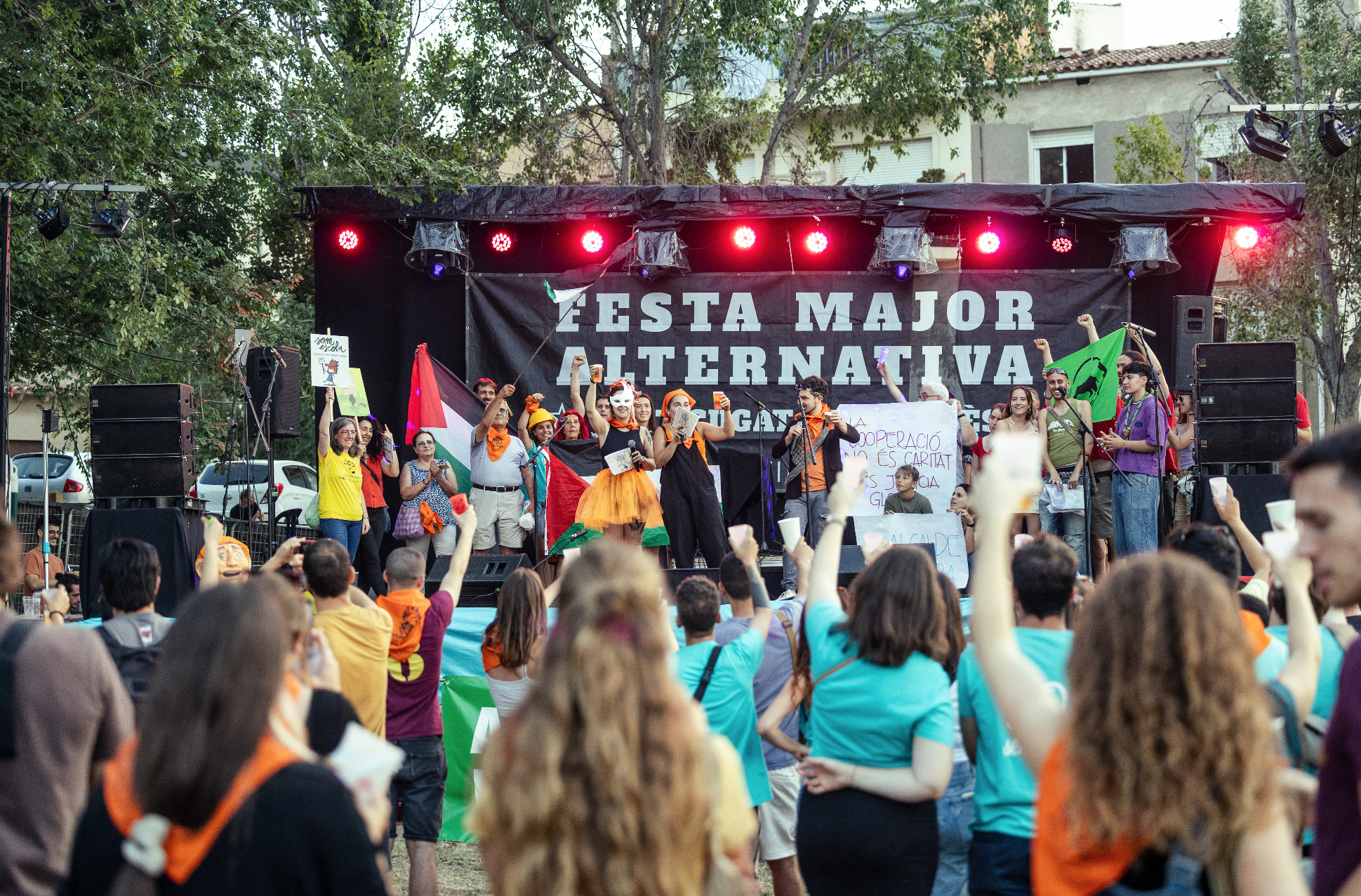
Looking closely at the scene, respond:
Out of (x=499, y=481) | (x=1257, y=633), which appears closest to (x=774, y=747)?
(x=1257, y=633)

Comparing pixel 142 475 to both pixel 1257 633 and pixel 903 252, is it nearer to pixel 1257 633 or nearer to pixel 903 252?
pixel 903 252

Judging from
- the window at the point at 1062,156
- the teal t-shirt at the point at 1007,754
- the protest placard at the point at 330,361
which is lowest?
the teal t-shirt at the point at 1007,754

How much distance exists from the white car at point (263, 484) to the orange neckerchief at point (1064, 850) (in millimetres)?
14957

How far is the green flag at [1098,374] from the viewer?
395 inches

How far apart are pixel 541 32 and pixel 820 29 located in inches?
155

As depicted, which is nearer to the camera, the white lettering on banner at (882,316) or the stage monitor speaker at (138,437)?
the stage monitor speaker at (138,437)

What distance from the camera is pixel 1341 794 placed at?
1.85m

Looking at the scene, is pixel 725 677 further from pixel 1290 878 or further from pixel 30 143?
pixel 30 143

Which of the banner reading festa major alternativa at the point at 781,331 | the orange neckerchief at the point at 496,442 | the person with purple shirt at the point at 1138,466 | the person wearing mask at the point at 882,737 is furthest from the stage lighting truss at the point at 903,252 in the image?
the person wearing mask at the point at 882,737

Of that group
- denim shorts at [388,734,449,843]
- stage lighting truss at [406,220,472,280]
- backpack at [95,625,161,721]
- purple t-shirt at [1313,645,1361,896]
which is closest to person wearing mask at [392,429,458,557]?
stage lighting truss at [406,220,472,280]

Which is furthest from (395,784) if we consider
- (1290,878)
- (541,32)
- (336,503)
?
(541,32)

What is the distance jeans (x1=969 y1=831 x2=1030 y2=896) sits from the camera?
9.22 feet

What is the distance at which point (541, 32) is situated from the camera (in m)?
15.3

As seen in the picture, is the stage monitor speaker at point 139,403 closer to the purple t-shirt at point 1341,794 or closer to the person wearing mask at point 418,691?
the person wearing mask at point 418,691
